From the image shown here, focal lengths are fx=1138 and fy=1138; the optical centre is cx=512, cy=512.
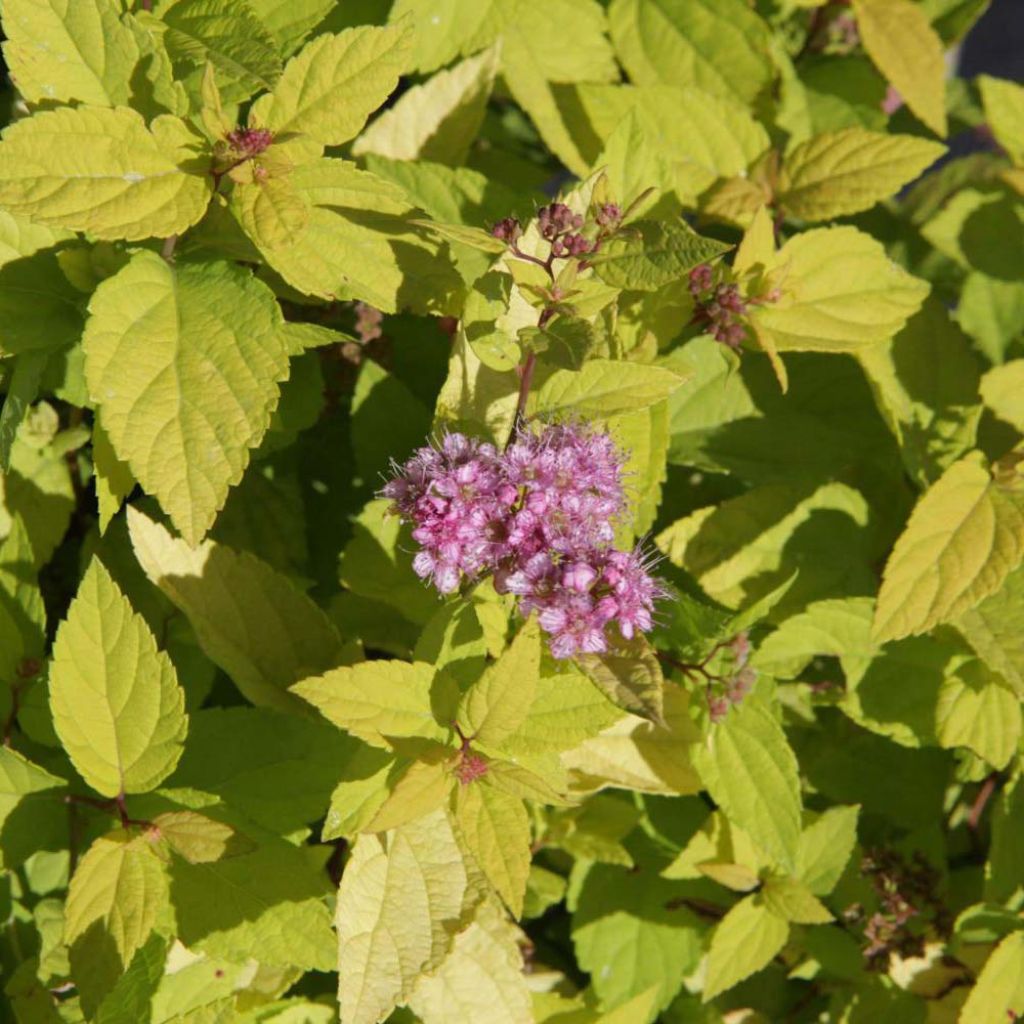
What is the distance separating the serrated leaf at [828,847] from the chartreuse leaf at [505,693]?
2.55 feet

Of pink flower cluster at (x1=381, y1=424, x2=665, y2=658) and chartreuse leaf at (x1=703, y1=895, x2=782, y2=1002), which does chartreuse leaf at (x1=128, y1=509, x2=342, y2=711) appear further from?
chartreuse leaf at (x1=703, y1=895, x2=782, y2=1002)

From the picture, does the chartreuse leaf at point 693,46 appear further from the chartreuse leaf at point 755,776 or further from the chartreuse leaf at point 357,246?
the chartreuse leaf at point 755,776

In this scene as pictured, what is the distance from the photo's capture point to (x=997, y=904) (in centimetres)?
183

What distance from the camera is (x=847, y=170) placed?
178cm

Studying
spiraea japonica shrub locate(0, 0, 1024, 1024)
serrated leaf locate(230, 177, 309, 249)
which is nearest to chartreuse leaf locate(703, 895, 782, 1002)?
spiraea japonica shrub locate(0, 0, 1024, 1024)

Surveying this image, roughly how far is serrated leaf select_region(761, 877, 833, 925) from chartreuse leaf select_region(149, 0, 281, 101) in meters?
1.35

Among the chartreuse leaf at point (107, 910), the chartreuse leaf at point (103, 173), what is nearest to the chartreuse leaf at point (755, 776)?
the chartreuse leaf at point (107, 910)

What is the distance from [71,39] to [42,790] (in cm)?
91

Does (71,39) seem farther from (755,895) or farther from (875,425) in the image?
(755,895)

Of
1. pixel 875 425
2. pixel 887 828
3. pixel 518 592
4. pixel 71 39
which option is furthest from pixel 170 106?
pixel 887 828

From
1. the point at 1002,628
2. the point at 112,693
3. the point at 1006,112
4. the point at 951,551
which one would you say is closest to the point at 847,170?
the point at 1006,112

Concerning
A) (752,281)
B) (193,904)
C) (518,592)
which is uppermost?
(752,281)

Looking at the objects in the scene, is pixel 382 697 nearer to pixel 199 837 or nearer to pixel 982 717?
pixel 199 837

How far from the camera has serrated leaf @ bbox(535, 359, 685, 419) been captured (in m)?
1.30
